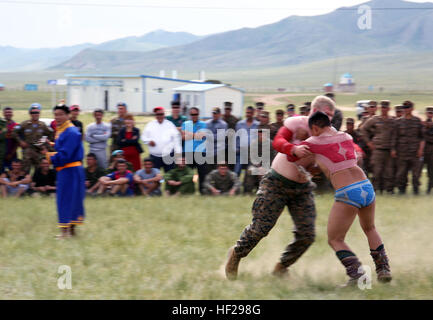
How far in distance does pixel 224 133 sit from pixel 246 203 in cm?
196

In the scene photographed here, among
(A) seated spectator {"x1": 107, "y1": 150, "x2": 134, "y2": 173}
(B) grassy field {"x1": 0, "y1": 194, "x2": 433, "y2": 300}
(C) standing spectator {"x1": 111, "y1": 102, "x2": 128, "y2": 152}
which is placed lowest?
(B) grassy field {"x1": 0, "y1": 194, "x2": 433, "y2": 300}

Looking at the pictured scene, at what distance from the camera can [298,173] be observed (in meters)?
5.36

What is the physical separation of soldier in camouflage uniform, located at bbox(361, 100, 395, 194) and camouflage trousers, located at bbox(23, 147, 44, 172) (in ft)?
21.3

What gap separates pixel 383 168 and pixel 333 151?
6877 mm

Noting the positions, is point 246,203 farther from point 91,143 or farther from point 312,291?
point 312,291

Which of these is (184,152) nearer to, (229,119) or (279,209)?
(229,119)

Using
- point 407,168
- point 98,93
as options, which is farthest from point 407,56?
point 407,168

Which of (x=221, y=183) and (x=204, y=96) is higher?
(x=204, y=96)

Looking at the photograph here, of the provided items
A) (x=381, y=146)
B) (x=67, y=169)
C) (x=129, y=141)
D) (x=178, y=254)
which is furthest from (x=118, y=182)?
(x=381, y=146)

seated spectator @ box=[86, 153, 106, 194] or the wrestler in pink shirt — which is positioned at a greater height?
the wrestler in pink shirt

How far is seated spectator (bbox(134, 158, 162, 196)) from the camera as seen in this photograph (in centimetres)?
1090

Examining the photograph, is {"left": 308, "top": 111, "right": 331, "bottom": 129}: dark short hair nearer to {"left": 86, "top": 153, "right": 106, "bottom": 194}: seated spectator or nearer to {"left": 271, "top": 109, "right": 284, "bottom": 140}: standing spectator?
{"left": 271, "top": 109, "right": 284, "bottom": 140}: standing spectator

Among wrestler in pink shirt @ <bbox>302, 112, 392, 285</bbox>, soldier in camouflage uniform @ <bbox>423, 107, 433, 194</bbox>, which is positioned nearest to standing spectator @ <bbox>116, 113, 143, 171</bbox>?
soldier in camouflage uniform @ <bbox>423, 107, 433, 194</bbox>

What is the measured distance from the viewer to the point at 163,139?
11141 mm
